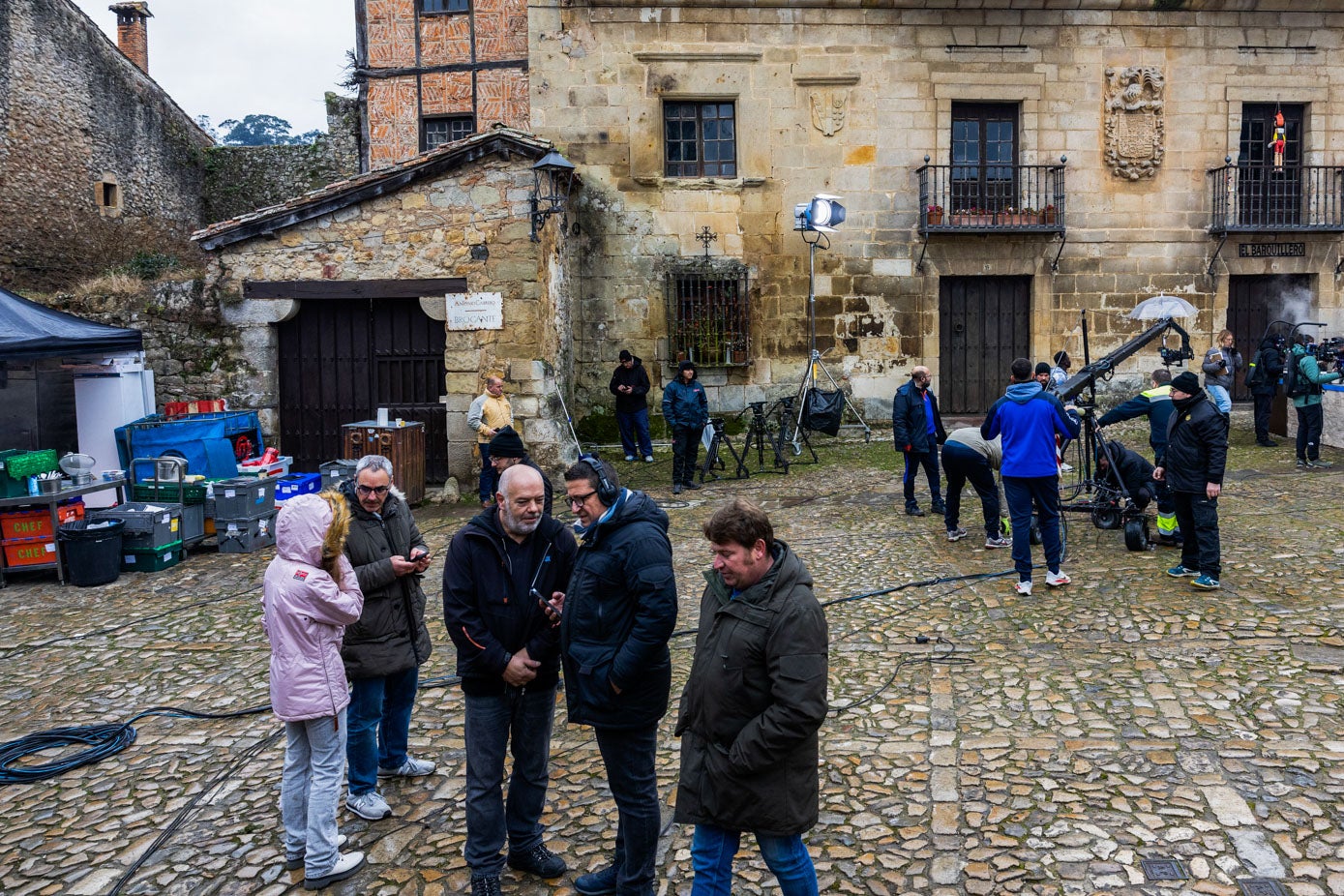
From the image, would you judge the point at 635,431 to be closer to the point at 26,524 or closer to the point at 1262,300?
the point at 26,524

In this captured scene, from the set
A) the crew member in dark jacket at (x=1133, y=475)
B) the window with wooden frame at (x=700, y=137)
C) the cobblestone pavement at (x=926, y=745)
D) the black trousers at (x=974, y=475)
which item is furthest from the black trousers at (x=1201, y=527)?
the window with wooden frame at (x=700, y=137)

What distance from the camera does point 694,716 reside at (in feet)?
10.6

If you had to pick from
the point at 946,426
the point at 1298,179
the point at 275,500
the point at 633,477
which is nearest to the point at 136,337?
the point at 275,500

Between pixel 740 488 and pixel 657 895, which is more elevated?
pixel 740 488

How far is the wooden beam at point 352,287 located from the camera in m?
11.5

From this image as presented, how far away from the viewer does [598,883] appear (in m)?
3.73

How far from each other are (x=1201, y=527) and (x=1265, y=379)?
25.6ft

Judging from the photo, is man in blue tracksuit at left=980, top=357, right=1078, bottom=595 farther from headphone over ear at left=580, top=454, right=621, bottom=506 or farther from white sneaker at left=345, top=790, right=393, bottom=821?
white sneaker at left=345, top=790, right=393, bottom=821

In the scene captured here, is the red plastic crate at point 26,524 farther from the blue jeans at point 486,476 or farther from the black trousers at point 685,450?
the black trousers at point 685,450

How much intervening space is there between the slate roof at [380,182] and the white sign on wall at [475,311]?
141cm

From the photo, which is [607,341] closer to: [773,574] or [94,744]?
[94,744]

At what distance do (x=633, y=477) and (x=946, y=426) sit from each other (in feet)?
17.6

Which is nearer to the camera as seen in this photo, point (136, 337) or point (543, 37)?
point (136, 337)

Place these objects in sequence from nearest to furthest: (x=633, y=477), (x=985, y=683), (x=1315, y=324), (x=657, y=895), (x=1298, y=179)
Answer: (x=657, y=895) → (x=985, y=683) → (x=633, y=477) → (x=1315, y=324) → (x=1298, y=179)
